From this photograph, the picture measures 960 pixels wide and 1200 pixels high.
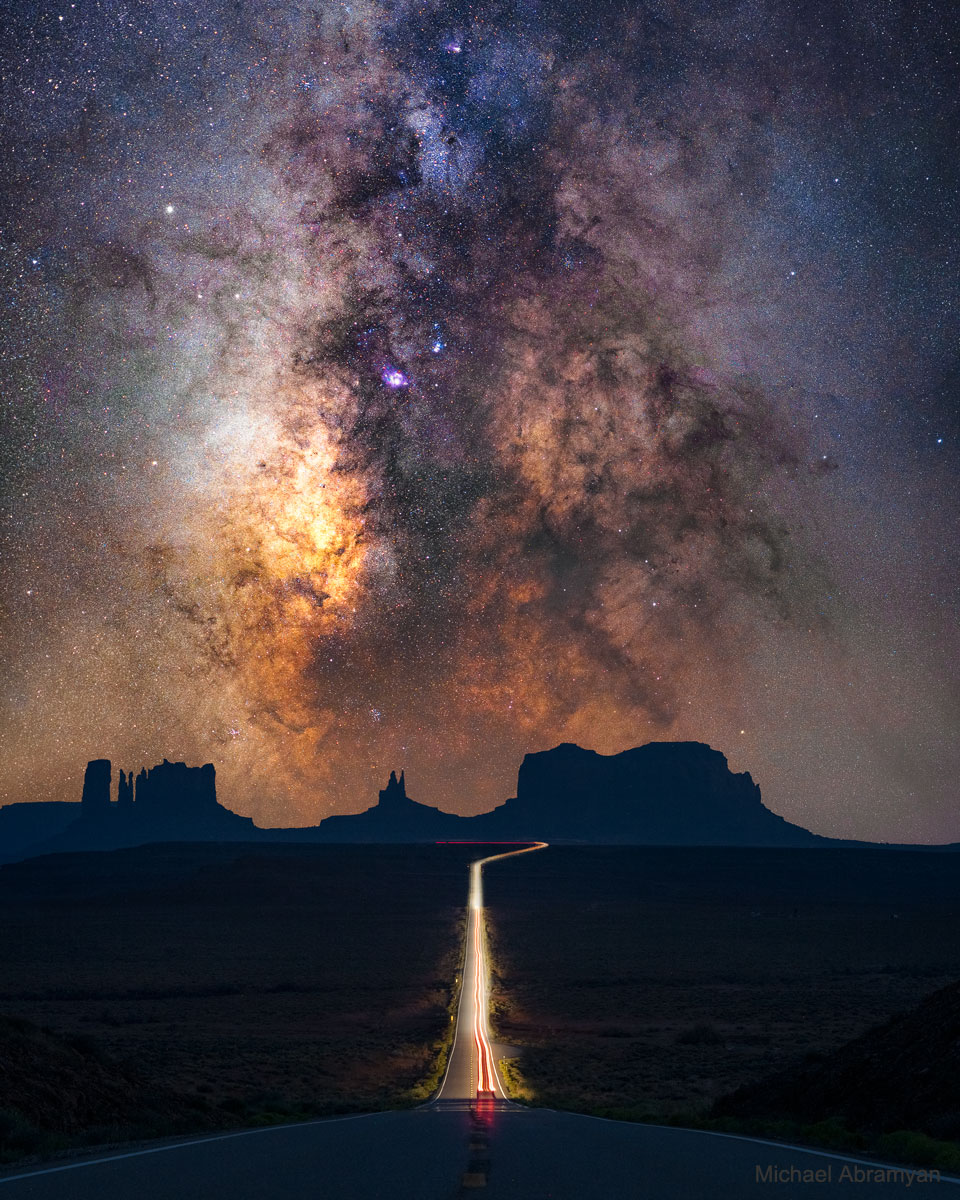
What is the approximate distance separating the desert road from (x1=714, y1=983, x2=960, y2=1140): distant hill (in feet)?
10.2

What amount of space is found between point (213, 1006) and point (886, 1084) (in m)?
31.1

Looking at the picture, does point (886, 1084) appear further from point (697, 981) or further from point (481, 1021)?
point (697, 981)

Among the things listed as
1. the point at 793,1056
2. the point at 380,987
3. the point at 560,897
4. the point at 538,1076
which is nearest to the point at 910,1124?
the point at 538,1076

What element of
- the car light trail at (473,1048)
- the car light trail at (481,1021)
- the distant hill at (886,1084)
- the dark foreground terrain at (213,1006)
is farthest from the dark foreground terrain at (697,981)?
the dark foreground terrain at (213,1006)

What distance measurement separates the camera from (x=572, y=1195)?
841 cm

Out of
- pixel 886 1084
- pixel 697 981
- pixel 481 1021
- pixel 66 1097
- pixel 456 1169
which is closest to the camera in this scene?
pixel 456 1169

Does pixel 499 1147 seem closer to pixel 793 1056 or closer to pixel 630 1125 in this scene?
pixel 630 1125

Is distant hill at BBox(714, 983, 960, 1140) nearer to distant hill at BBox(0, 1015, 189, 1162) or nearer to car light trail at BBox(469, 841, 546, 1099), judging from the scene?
car light trail at BBox(469, 841, 546, 1099)

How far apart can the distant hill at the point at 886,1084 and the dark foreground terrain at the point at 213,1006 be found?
883 centimetres

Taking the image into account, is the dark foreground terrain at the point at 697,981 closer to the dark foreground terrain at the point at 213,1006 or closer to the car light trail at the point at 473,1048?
the car light trail at the point at 473,1048

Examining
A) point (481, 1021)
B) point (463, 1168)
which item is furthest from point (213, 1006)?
point (463, 1168)

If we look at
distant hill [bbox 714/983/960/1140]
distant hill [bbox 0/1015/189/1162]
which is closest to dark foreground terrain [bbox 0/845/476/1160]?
distant hill [bbox 0/1015/189/1162]

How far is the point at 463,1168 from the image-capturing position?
977 cm

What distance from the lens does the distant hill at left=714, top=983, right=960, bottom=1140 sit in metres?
13.8
